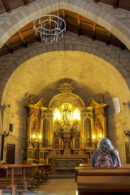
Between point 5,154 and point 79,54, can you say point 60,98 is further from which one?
point 5,154

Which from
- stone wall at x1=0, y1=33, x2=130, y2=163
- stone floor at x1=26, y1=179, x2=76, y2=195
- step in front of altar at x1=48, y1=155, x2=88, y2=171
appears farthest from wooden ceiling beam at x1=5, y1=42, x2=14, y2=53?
stone floor at x1=26, y1=179, x2=76, y2=195

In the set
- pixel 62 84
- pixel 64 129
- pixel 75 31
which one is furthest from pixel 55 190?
pixel 75 31

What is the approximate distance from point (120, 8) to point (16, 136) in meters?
9.45

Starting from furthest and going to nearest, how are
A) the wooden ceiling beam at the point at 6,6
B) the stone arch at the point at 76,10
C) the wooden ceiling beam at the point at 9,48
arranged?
the wooden ceiling beam at the point at 9,48, the stone arch at the point at 76,10, the wooden ceiling beam at the point at 6,6

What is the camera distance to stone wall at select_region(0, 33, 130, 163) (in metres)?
11.6

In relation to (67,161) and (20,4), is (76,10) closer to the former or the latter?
(20,4)

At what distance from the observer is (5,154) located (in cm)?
1140

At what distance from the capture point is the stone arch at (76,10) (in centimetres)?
873

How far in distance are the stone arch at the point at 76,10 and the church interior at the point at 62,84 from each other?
0.04m

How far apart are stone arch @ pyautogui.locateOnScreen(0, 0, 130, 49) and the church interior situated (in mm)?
41

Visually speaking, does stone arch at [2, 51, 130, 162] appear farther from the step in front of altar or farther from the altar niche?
the step in front of altar

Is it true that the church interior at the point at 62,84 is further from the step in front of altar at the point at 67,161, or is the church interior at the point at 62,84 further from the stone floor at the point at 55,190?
the stone floor at the point at 55,190

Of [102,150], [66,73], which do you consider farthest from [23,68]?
[102,150]

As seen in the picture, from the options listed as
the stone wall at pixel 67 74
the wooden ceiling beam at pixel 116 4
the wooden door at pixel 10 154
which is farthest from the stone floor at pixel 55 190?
the wooden ceiling beam at pixel 116 4
